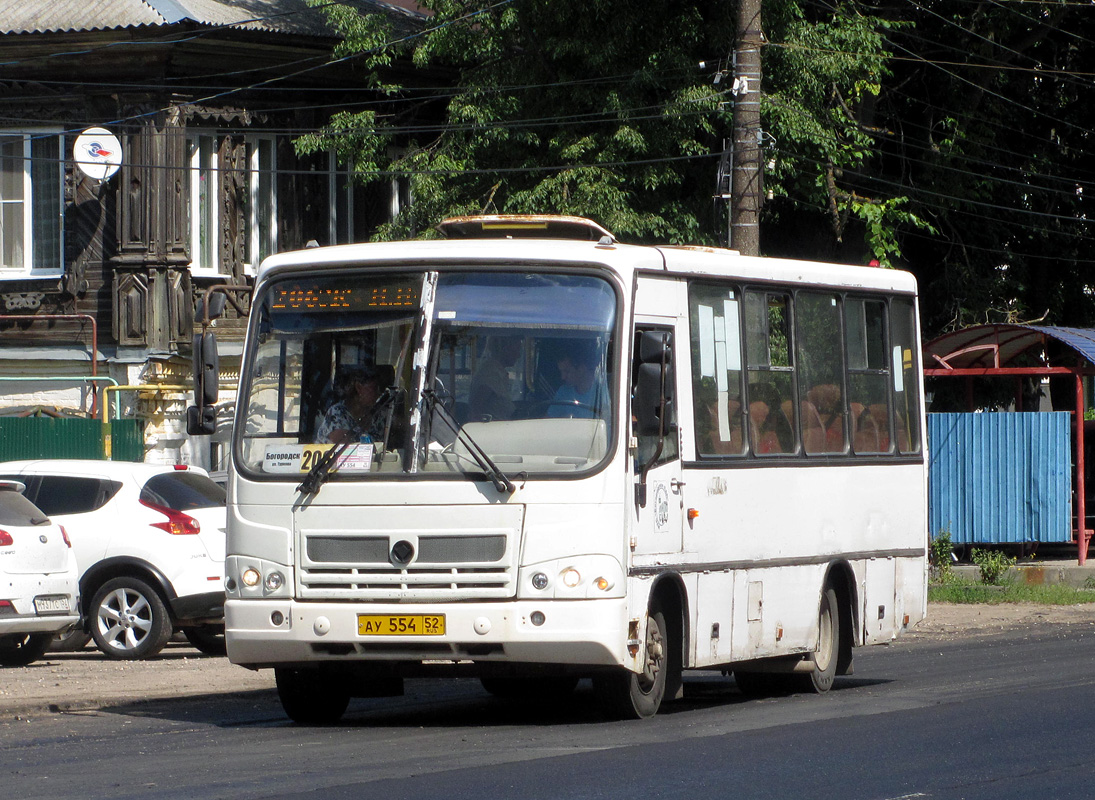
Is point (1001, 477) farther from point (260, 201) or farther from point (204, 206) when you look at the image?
point (204, 206)

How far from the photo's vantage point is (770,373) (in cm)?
1220

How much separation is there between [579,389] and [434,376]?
0.84 m

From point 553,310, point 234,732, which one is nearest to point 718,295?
point 553,310

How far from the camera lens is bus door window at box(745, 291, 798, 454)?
12.0m

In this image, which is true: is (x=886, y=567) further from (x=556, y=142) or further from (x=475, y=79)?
(x=475, y=79)

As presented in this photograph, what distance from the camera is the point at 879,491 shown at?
13500 millimetres

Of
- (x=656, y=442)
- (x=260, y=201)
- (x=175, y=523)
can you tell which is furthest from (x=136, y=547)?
(x=260, y=201)

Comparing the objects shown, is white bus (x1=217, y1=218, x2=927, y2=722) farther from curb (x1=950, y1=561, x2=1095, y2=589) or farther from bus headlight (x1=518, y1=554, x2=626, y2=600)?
curb (x1=950, y1=561, x2=1095, y2=589)

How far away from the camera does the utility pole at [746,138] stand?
18641mm

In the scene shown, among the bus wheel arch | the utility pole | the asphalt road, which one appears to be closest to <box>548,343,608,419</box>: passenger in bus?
the asphalt road

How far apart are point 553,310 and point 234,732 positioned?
10.2 feet

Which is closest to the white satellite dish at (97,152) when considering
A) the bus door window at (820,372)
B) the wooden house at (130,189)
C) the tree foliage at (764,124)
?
the wooden house at (130,189)

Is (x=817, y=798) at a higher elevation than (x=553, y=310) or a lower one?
lower

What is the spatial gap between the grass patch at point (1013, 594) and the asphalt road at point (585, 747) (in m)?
8.40
